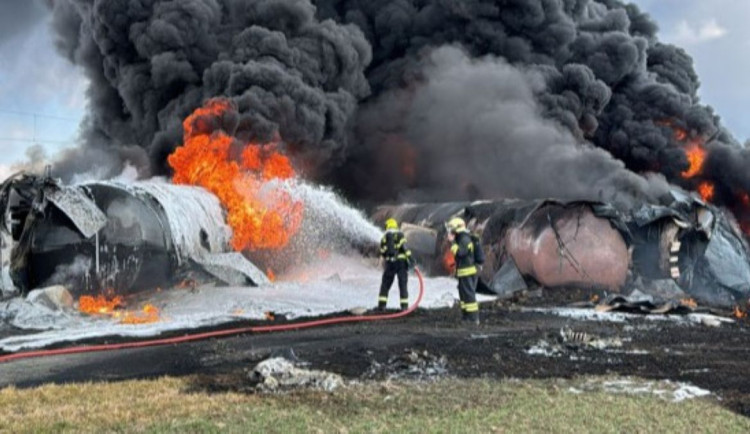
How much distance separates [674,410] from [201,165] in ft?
55.0

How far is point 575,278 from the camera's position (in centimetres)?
1758

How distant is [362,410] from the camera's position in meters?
6.46

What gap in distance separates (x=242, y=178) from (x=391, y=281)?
280 inches

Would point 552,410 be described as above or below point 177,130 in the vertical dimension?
below

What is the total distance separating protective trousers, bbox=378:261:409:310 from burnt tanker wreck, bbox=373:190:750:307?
13.6 ft

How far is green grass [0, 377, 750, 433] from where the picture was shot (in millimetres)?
6000

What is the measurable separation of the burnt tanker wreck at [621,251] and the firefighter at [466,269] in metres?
4.76

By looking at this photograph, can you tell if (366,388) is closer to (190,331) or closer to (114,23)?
(190,331)

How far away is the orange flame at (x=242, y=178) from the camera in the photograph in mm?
18516

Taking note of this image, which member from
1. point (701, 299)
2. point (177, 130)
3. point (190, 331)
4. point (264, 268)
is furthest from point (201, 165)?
point (701, 299)

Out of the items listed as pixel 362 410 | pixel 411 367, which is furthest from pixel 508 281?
pixel 362 410

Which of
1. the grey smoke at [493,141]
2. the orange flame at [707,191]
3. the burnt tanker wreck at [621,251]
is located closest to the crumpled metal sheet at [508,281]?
the burnt tanker wreck at [621,251]

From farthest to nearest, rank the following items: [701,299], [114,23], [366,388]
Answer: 1. [114,23]
2. [701,299]
3. [366,388]

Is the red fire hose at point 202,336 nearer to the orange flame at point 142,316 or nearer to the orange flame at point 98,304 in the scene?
the orange flame at point 142,316
